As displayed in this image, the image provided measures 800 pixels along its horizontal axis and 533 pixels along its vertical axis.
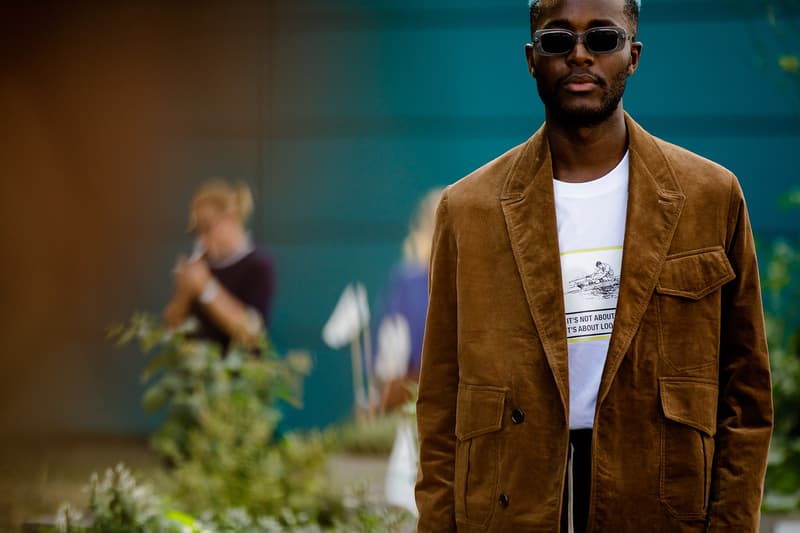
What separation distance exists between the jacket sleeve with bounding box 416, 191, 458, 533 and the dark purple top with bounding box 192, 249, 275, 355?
184 inches

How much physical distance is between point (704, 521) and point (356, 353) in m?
4.92

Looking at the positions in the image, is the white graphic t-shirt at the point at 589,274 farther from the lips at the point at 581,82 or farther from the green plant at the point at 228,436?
the green plant at the point at 228,436

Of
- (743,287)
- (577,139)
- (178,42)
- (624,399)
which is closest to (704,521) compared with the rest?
(624,399)

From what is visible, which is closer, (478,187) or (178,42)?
(478,187)

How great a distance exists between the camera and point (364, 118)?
23.1ft

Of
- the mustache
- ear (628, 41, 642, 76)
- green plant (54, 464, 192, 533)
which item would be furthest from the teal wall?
the mustache

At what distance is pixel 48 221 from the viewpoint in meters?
7.43

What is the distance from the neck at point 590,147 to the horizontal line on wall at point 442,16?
15.7 feet

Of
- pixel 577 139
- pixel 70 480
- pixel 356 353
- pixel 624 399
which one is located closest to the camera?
pixel 624 399

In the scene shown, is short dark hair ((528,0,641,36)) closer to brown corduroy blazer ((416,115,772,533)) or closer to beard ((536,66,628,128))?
beard ((536,66,628,128))

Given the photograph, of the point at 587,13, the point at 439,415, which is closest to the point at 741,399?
the point at 439,415

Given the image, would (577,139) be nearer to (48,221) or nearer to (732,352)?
(732,352)

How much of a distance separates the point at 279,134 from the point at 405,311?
143 centimetres

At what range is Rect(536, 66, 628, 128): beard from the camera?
223 cm
